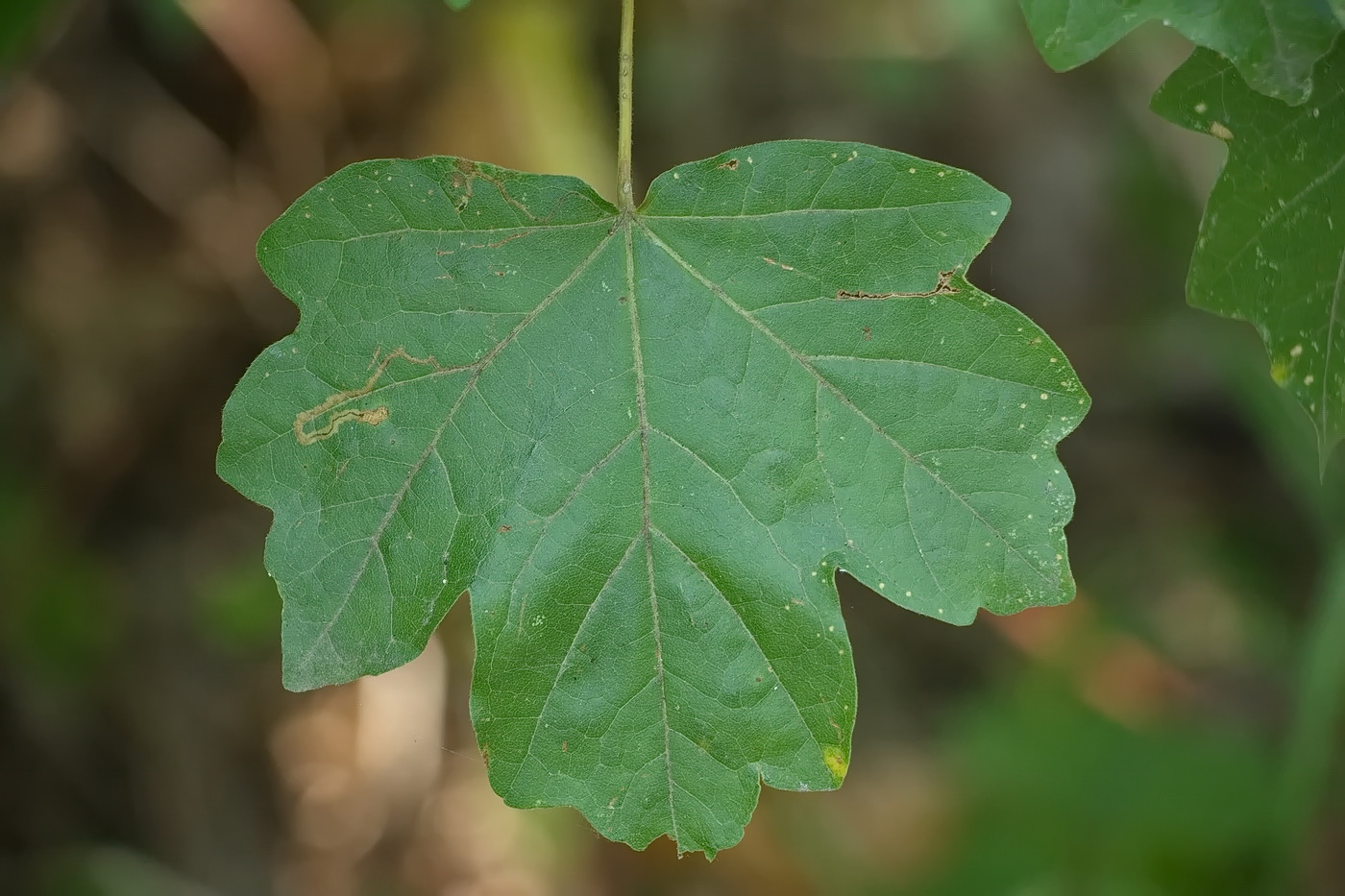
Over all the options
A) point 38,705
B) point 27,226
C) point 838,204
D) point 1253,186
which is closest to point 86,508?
point 38,705

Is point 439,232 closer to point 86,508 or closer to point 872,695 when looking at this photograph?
point 86,508

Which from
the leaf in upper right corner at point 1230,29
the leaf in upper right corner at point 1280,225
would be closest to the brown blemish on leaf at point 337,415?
the leaf in upper right corner at point 1230,29

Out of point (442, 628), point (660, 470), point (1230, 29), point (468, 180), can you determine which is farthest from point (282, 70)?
point (1230, 29)

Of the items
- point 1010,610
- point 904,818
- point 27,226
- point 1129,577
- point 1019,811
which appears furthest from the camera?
point 1129,577

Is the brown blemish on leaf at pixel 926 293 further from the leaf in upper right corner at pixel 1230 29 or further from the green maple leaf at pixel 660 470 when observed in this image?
the leaf in upper right corner at pixel 1230 29

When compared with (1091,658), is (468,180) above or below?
above

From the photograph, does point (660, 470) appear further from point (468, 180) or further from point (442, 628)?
point (442, 628)

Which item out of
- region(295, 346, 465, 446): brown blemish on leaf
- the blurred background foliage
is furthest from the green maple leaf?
the blurred background foliage
